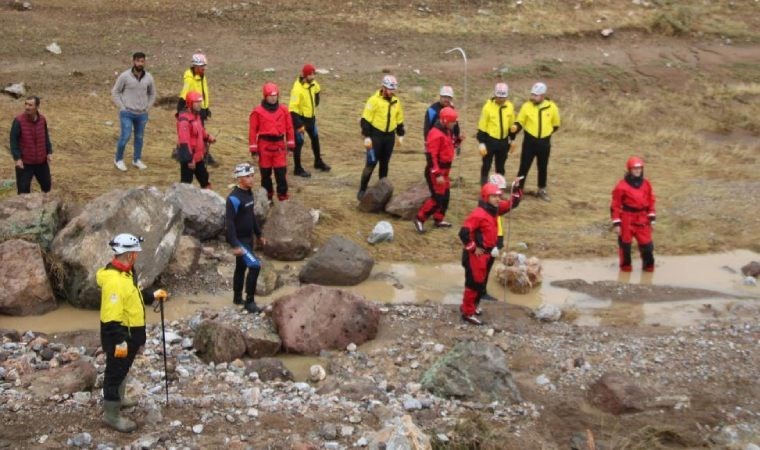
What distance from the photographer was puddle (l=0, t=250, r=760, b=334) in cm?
1048

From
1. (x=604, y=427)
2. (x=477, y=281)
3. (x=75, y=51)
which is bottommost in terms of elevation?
(x=604, y=427)

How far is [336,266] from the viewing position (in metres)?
11.5

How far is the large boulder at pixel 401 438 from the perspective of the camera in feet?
24.1

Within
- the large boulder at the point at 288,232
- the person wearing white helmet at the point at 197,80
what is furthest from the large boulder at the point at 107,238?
the person wearing white helmet at the point at 197,80

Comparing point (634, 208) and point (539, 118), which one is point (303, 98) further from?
point (634, 208)

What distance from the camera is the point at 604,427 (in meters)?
8.48

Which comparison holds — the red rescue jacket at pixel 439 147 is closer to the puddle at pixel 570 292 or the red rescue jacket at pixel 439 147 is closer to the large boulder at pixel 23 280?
the puddle at pixel 570 292

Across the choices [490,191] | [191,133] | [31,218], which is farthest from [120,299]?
[191,133]

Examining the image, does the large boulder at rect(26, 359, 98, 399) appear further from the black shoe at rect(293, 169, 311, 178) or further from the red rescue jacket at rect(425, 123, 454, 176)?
the black shoe at rect(293, 169, 311, 178)

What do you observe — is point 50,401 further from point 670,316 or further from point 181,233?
point 670,316

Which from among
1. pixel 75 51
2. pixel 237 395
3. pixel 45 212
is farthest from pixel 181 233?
pixel 75 51

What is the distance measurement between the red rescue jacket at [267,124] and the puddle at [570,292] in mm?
2317

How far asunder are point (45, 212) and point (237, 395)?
407 centimetres

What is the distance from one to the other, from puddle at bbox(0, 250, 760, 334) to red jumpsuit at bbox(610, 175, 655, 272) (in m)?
0.53
